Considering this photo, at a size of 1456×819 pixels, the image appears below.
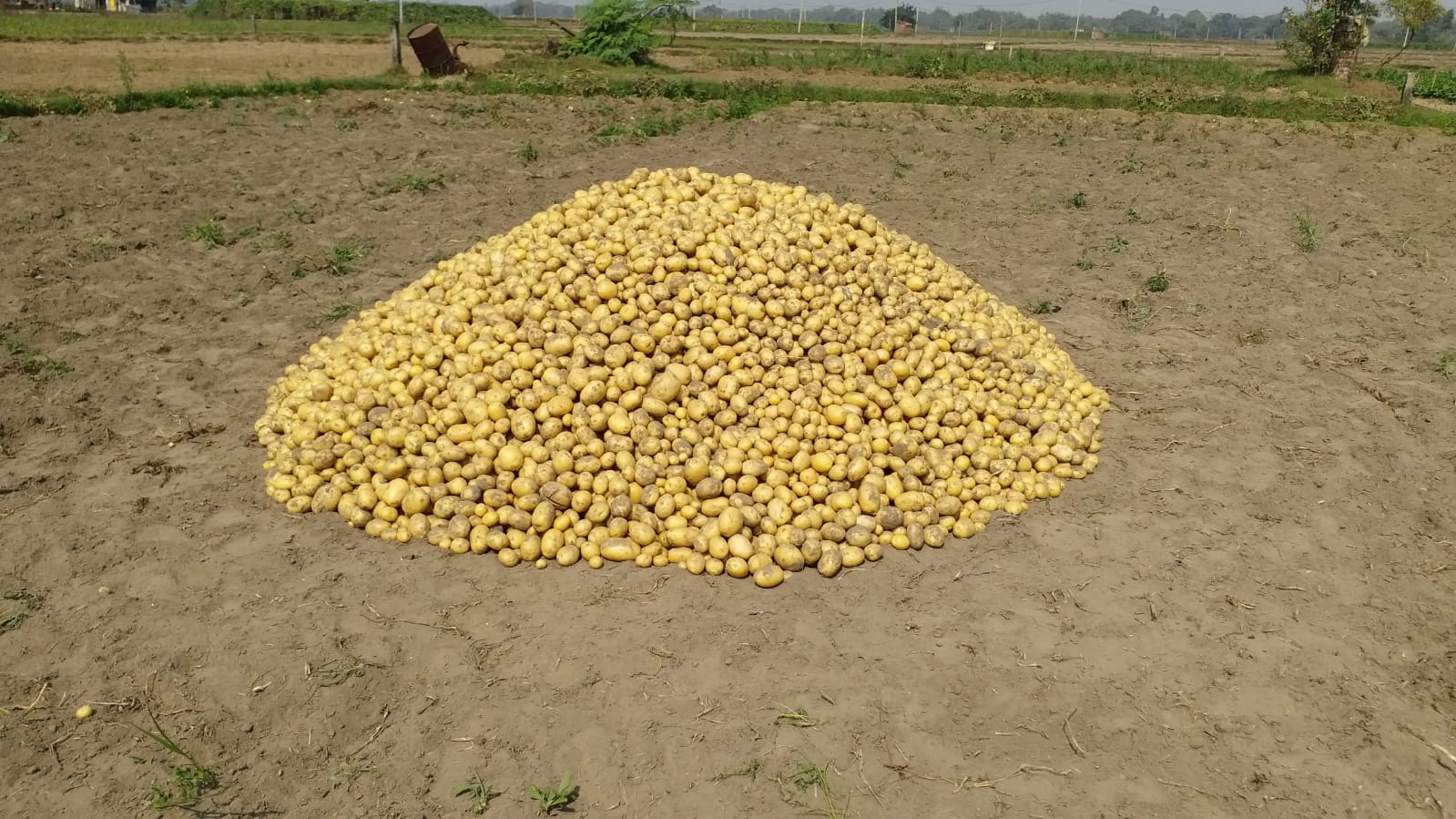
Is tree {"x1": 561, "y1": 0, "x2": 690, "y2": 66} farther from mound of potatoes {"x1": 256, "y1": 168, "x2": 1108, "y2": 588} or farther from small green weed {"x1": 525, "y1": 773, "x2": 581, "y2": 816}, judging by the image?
small green weed {"x1": 525, "y1": 773, "x2": 581, "y2": 816}

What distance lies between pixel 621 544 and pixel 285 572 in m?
1.72

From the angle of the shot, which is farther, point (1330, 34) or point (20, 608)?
point (1330, 34)

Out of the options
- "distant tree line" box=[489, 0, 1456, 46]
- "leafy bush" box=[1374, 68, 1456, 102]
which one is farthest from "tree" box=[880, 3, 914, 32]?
"leafy bush" box=[1374, 68, 1456, 102]

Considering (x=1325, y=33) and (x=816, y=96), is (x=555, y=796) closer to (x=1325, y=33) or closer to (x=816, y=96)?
(x=816, y=96)

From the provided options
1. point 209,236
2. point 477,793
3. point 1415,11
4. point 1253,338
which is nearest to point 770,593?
point 477,793

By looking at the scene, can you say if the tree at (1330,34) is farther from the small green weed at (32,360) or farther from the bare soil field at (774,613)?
the small green weed at (32,360)

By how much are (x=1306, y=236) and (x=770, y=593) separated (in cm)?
822

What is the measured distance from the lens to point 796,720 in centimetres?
372

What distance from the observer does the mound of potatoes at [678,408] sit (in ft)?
15.8

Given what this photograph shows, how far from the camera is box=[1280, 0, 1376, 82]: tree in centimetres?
2202

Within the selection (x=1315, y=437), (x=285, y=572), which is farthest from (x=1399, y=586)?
(x=285, y=572)

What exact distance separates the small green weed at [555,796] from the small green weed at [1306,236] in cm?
925

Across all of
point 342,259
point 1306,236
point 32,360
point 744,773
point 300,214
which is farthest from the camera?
point 300,214

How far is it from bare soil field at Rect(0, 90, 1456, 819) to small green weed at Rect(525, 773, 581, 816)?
0.07 meters
